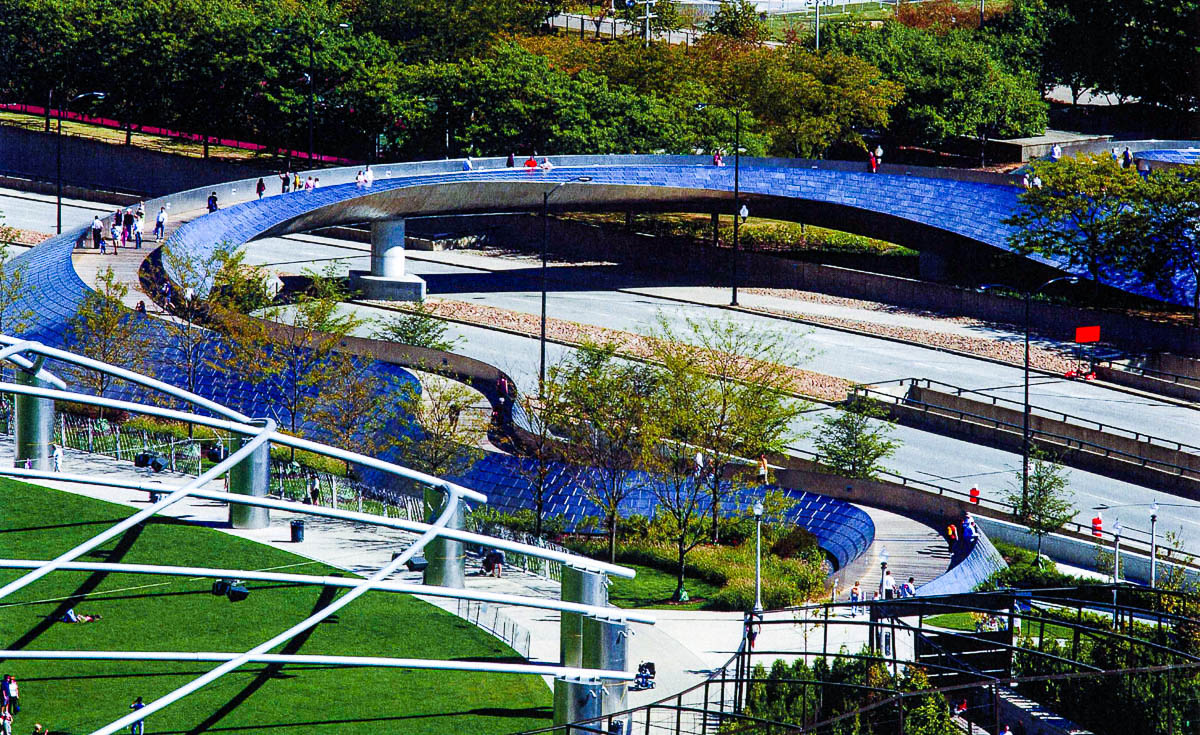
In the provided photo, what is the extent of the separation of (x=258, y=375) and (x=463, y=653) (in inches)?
1002

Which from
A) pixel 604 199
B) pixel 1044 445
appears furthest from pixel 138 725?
pixel 604 199

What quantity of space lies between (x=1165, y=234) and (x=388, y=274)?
35740mm

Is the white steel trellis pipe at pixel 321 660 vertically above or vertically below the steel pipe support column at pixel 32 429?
below

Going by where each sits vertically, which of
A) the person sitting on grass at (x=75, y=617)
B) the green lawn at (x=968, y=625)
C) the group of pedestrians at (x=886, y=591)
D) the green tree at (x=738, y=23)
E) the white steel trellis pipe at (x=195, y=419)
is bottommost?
the green lawn at (x=968, y=625)

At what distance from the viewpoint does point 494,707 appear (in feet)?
94.7

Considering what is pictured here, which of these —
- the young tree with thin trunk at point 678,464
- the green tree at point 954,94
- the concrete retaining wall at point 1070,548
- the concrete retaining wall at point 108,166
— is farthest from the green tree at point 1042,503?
the concrete retaining wall at point 108,166

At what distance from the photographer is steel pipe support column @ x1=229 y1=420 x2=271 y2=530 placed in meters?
29.7

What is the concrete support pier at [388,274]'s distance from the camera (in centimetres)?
7512

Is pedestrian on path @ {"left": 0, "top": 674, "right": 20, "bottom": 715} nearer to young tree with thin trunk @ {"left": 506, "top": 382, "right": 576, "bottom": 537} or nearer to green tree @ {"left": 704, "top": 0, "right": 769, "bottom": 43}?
young tree with thin trunk @ {"left": 506, "top": 382, "right": 576, "bottom": 537}

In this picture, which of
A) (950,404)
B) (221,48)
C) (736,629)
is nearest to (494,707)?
(736,629)

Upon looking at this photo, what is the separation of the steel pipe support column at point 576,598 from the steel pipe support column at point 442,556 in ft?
7.54

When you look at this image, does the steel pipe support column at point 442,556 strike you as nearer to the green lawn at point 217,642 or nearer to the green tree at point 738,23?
the green lawn at point 217,642

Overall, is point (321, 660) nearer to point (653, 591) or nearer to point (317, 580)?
point (317, 580)

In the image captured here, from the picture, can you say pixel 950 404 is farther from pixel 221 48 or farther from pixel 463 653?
pixel 221 48
